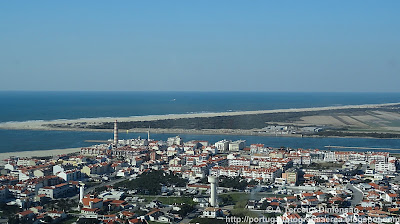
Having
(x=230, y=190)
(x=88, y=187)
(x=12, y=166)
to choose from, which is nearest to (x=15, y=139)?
(x=12, y=166)

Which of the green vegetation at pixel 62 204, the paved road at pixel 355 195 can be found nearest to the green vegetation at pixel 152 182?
the green vegetation at pixel 62 204

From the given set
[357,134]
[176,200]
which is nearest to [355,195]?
[176,200]

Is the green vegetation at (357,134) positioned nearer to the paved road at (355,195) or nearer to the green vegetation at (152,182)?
the paved road at (355,195)

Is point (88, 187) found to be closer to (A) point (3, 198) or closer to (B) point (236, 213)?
(A) point (3, 198)

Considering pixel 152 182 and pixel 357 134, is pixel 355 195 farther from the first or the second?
pixel 357 134

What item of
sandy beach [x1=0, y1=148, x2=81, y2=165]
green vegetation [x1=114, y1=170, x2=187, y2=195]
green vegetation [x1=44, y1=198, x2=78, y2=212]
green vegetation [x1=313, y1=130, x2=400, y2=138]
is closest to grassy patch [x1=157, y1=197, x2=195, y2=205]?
green vegetation [x1=114, y1=170, x2=187, y2=195]

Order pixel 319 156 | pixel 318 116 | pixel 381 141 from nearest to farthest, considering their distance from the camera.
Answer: pixel 319 156 < pixel 381 141 < pixel 318 116

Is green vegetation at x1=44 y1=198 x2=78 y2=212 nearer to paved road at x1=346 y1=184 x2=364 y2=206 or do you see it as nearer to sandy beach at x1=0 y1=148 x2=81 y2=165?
paved road at x1=346 y1=184 x2=364 y2=206
